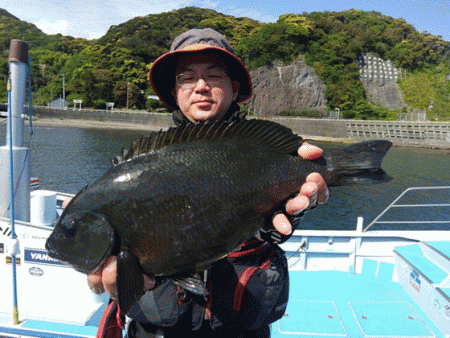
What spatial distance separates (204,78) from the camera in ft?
6.15

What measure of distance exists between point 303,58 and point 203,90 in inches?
2791

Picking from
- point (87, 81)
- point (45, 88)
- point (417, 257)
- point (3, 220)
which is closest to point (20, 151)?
point (3, 220)

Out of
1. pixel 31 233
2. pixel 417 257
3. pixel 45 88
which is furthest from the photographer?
pixel 45 88

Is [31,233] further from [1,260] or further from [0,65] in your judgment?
[0,65]

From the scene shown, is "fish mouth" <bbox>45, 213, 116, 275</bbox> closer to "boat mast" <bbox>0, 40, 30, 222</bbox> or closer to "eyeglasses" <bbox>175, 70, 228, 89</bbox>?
"eyeglasses" <bbox>175, 70, 228, 89</bbox>

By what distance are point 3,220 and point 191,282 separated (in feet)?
12.9

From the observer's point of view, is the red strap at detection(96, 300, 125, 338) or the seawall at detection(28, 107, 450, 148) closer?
the red strap at detection(96, 300, 125, 338)

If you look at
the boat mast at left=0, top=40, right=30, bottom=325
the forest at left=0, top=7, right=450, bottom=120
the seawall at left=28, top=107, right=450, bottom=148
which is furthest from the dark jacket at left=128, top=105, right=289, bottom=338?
the forest at left=0, top=7, right=450, bottom=120

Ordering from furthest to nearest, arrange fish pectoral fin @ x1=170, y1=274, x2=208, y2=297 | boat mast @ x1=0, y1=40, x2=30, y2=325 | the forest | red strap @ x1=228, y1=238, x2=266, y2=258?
the forest, boat mast @ x1=0, y1=40, x2=30, y2=325, red strap @ x1=228, y1=238, x2=266, y2=258, fish pectoral fin @ x1=170, y1=274, x2=208, y2=297

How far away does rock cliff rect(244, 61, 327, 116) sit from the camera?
62562 millimetres

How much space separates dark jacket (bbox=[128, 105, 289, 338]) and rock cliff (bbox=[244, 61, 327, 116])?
60429 mm

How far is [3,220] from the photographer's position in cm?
442

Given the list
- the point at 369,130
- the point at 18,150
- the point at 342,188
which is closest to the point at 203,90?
the point at 18,150

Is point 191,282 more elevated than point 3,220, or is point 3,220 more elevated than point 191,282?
point 191,282
